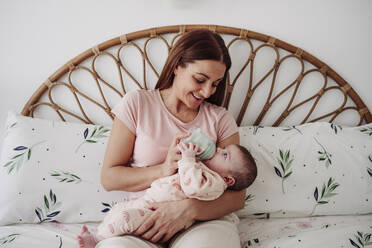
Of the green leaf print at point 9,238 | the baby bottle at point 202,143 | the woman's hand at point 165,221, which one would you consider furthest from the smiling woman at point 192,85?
the green leaf print at point 9,238

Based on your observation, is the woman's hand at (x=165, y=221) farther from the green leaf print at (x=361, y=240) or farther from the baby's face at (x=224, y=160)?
the green leaf print at (x=361, y=240)

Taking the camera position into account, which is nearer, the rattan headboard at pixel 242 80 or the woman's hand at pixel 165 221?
the woman's hand at pixel 165 221

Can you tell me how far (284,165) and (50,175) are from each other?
3.71ft

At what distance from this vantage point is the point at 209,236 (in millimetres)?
969

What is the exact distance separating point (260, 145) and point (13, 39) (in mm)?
1444

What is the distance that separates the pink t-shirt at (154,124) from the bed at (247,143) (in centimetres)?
24

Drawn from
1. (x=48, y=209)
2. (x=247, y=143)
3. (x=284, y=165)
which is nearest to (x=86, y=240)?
(x=48, y=209)

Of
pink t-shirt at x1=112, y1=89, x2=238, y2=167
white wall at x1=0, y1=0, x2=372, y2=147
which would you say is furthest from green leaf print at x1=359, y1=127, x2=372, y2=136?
pink t-shirt at x1=112, y1=89, x2=238, y2=167

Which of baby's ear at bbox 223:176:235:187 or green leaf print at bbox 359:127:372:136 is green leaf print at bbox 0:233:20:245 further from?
green leaf print at bbox 359:127:372:136

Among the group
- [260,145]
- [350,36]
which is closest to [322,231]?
[260,145]

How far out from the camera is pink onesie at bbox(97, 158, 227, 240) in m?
0.94

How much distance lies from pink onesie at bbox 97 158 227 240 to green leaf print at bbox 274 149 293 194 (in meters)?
0.49

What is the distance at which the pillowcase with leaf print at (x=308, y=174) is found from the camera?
1369 mm

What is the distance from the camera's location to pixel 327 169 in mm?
1408
